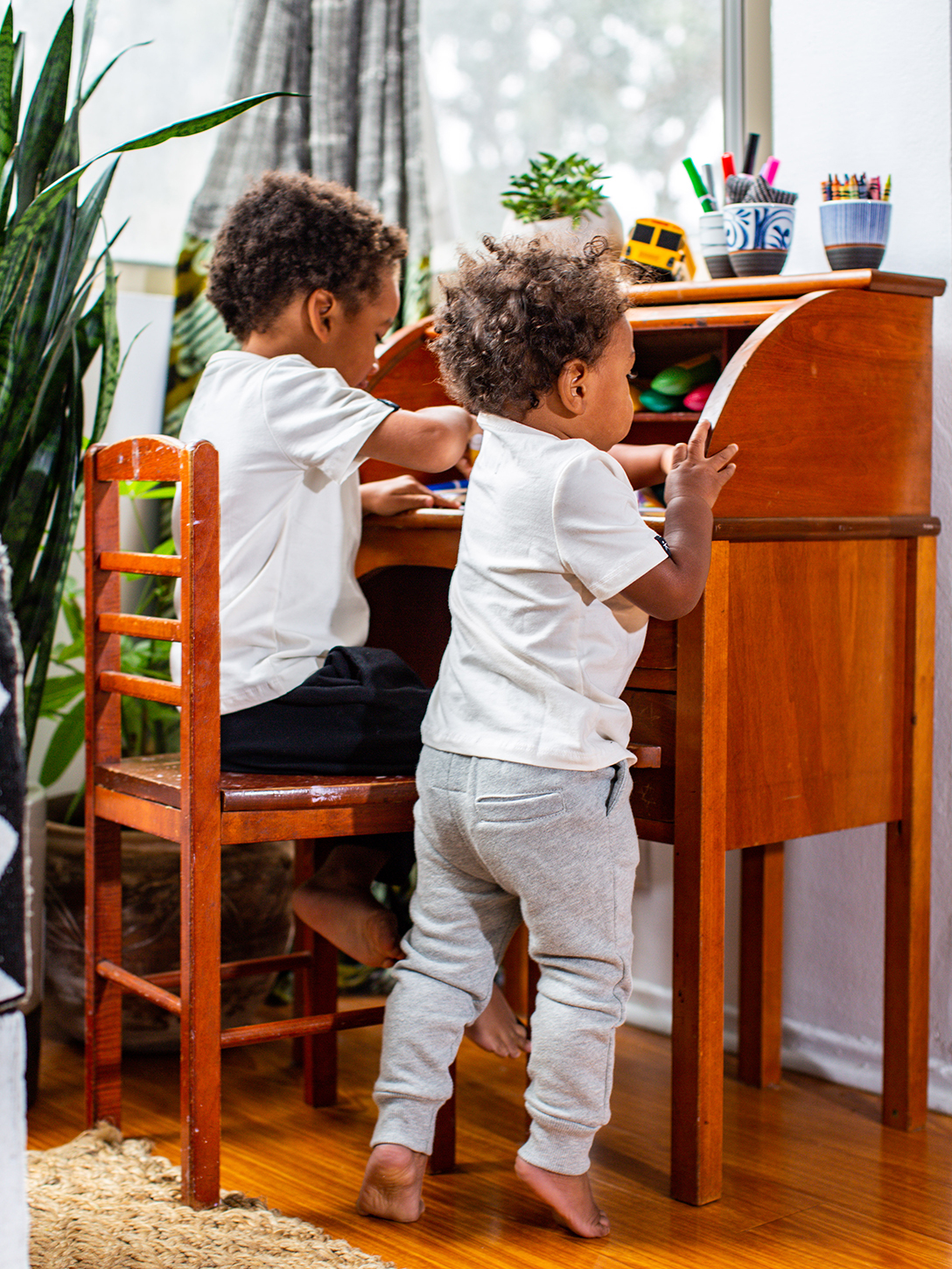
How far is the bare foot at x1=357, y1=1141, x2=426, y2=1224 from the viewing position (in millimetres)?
1405

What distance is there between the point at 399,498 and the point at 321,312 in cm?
27

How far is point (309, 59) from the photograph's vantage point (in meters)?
2.43

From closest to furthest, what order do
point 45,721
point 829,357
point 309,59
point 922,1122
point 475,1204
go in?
1. point 475,1204
2. point 829,357
3. point 922,1122
4. point 45,721
5. point 309,59

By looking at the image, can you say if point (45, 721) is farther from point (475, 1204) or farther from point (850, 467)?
point (850, 467)

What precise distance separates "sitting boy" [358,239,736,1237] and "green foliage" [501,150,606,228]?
0.50 metres

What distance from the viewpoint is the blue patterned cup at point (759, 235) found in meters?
1.71

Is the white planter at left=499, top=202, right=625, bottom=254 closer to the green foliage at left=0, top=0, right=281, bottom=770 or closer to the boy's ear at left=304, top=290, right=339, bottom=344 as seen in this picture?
the boy's ear at left=304, top=290, right=339, bottom=344

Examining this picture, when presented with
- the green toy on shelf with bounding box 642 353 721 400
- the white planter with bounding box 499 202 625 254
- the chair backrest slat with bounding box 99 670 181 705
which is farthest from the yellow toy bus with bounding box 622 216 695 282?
the chair backrest slat with bounding box 99 670 181 705

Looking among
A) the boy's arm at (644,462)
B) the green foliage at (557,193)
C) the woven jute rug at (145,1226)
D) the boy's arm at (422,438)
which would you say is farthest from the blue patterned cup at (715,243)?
the woven jute rug at (145,1226)

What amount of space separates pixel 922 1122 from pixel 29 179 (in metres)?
1.67

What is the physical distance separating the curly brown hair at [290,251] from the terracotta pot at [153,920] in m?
0.79

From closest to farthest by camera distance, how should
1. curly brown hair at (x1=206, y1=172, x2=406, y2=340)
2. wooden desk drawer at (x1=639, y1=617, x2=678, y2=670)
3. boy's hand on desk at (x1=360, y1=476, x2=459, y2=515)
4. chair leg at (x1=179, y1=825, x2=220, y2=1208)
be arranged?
chair leg at (x1=179, y1=825, x2=220, y2=1208) < wooden desk drawer at (x1=639, y1=617, x2=678, y2=670) < curly brown hair at (x1=206, y1=172, x2=406, y2=340) < boy's hand on desk at (x1=360, y1=476, x2=459, y2=515)

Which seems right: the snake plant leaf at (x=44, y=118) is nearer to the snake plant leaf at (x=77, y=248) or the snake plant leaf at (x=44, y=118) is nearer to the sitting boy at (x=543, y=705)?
the snake plant leaf at (x=77, y=248)

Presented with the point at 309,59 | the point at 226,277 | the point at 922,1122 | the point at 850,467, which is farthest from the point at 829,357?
the point at 309,59
